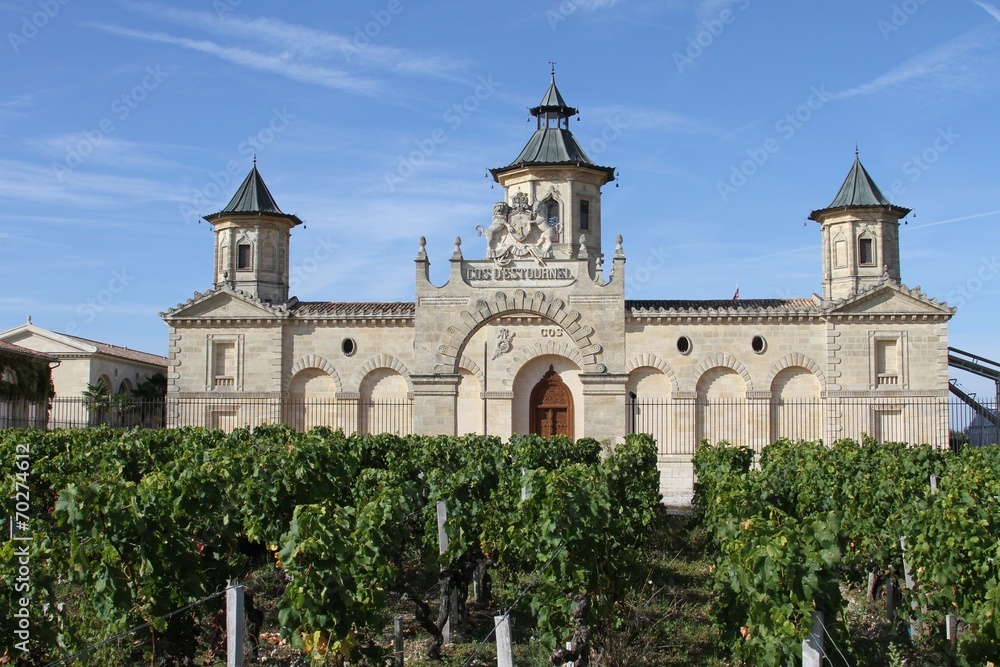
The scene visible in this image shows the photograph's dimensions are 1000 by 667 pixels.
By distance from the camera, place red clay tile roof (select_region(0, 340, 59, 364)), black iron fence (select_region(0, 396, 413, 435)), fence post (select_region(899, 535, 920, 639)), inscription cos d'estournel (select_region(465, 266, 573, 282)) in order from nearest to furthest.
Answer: fence post (select_region(899, 535, 920, 639)) → inscription cos d'estournel (select_region(465, 266, 573, 282)) → black iron fence (select_region(0, 396, 413, 435)) → red clay tile roof (select_region(0, 340, 59, 364))

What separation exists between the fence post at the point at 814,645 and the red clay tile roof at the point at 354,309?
2458 cm

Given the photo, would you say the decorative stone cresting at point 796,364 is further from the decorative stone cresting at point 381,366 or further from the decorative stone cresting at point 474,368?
the decorative stone cresting at point 381,366

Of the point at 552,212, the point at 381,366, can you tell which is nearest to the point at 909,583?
the point at 381,366

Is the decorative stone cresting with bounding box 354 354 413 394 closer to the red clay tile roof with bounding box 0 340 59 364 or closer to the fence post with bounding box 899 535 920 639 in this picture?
the red clay tile roof with bounding box 0 340 59 364

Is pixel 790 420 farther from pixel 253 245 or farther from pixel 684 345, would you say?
pixel 253 245

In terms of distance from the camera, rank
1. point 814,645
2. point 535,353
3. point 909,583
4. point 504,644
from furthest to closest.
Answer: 1. point 535,353
2. point 909,583
3. point 504,644
4. point 814,645

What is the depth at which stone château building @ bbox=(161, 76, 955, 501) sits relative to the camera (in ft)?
98.7

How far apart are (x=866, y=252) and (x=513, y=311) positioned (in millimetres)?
13932

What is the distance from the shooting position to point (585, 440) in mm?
21578

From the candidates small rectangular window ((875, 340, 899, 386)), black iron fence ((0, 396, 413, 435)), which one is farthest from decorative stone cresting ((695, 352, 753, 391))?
black iron fence ((0, 396, 413, 435))

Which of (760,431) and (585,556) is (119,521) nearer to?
(585,556)

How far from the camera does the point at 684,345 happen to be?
30.9 metres

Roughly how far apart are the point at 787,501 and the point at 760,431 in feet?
54.6

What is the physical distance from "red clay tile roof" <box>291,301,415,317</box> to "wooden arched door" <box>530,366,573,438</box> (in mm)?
4857
